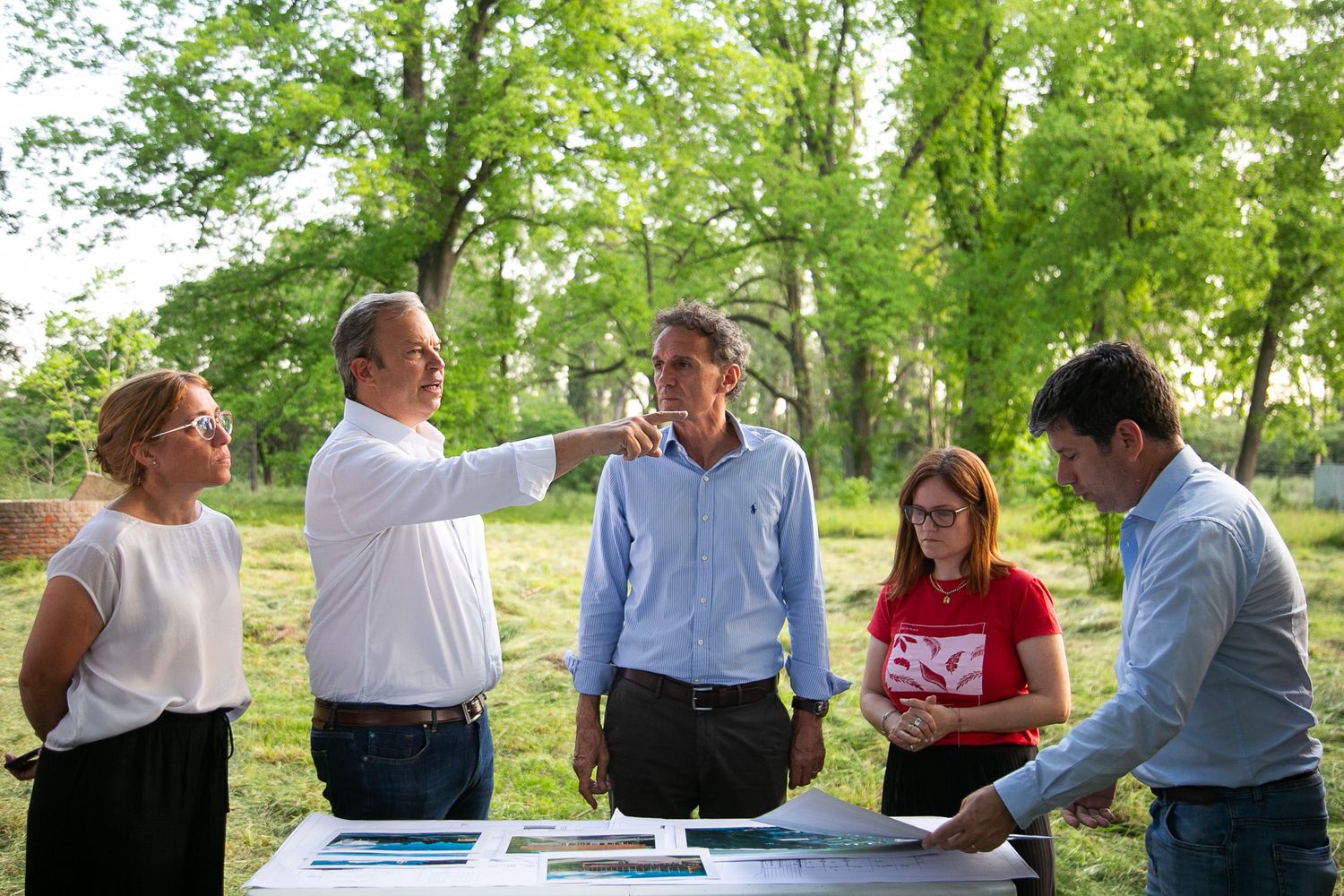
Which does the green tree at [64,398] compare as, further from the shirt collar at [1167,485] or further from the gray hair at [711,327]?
the shirt collar at [1167,485]

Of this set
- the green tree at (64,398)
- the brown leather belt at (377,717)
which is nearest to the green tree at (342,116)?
the green tree at (64,398)

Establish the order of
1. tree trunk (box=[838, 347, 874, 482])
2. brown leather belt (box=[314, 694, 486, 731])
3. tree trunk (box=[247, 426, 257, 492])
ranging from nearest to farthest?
brown leather belt (box=[314, 694, 486, 731])
tree trunk (box=[247, 426, 257, 492])
tree trunk (box=[838, 347, 874, 482])

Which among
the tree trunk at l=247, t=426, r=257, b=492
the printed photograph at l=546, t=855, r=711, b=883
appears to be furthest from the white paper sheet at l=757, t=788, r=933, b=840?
the tree trunk at l=247, t=426, r=257, b=492

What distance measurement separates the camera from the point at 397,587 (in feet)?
7.09

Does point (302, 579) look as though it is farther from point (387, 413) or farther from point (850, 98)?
point (850, 98)

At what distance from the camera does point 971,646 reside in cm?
239

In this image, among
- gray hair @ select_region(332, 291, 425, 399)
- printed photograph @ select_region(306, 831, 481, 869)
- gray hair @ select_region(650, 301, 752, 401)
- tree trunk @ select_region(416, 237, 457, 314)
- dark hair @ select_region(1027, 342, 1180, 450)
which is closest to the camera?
printed photograph @ select_region(306, 831, 481, 869)

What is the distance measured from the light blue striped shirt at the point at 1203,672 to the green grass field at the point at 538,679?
6.90 ft

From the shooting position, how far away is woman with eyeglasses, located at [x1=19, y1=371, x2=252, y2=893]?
6.36 feet

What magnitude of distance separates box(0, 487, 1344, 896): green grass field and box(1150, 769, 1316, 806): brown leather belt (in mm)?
2025

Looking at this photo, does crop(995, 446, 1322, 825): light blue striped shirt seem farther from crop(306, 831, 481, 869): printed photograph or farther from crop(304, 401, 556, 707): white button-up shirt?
crop(304, 401, 556, 707): white button-up shirt

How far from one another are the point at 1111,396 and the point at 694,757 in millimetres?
1291

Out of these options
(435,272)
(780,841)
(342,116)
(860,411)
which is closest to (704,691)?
(780,841)

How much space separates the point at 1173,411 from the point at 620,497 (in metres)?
1.34
